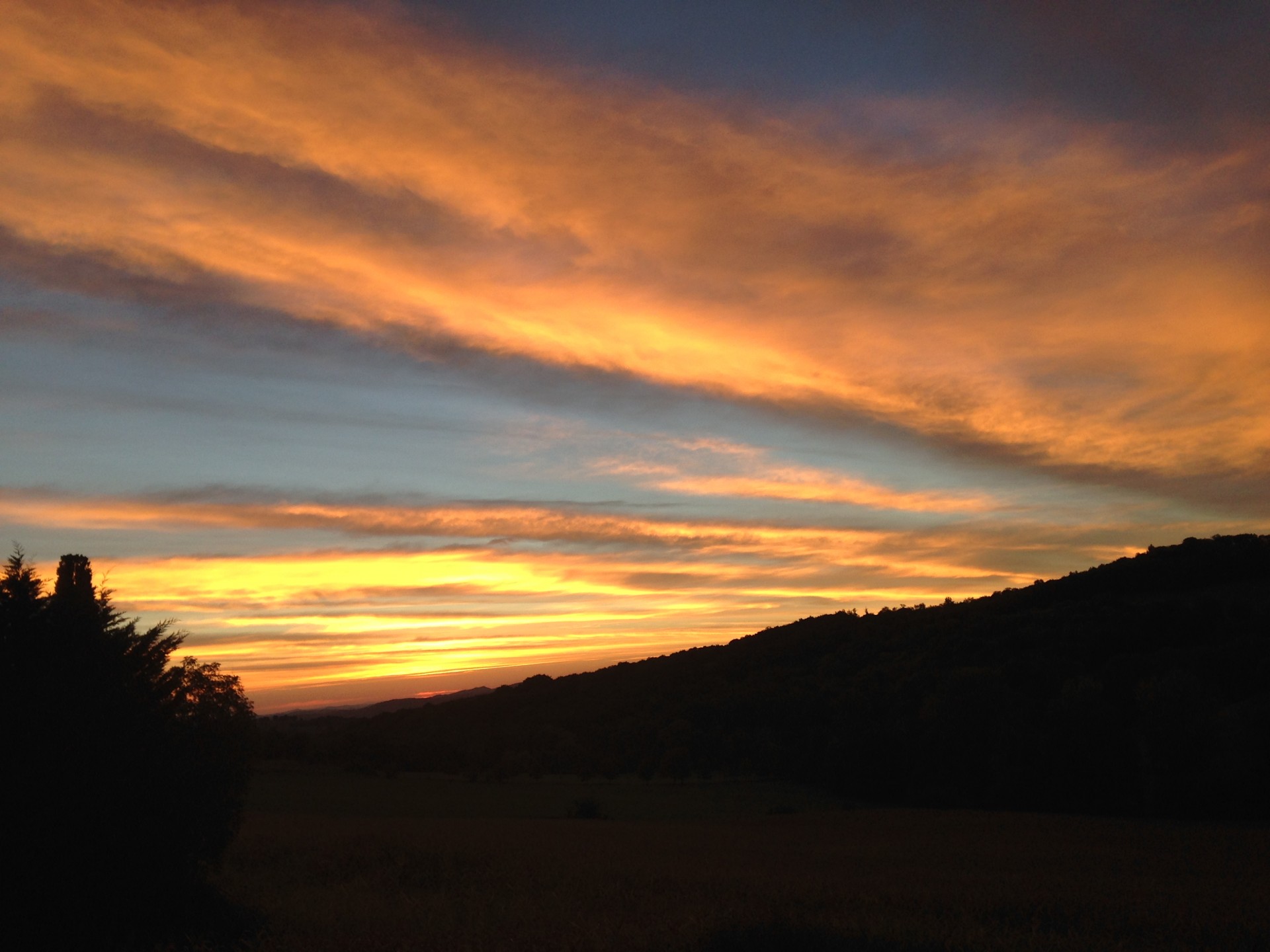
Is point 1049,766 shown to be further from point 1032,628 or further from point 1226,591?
point 1226,591

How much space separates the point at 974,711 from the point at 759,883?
33.1 metres

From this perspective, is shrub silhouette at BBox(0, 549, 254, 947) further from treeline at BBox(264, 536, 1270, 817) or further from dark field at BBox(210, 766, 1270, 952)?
treeline at BBox(264, 536, 1270, 817)

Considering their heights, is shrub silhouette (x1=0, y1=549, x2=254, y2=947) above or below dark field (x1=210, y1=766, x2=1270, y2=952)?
above

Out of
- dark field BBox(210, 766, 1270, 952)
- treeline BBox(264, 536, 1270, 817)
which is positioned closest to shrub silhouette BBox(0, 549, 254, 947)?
dark field BBox(210, 766, 1270, 952)

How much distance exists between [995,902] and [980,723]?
3350cm

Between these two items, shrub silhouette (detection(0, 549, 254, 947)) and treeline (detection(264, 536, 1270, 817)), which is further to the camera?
treeline (detection(264, 536, 1270, 817))

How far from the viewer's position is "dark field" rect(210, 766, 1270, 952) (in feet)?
39.5

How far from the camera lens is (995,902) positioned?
52.4 ft

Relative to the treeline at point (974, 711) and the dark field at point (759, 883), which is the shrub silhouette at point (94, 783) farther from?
the treeline at point (974, 711)

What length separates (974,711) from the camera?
46844 millimetres

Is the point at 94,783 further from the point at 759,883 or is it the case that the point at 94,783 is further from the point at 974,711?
the point at 974,711

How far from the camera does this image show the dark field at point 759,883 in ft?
39.5

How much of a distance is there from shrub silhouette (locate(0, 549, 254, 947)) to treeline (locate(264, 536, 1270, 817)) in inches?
1576

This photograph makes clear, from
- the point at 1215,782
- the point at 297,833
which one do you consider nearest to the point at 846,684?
the point at 1215,782
